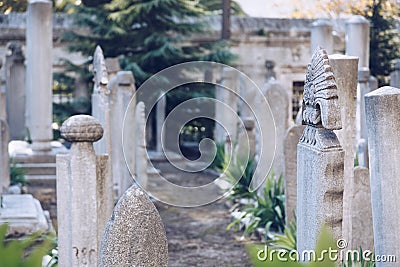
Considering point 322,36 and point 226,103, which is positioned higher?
point 322,36

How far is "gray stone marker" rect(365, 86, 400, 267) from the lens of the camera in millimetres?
4605

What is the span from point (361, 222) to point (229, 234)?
2.94 metres

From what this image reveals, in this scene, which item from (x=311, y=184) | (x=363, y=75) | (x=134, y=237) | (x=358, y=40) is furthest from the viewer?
(x=358, y=40)

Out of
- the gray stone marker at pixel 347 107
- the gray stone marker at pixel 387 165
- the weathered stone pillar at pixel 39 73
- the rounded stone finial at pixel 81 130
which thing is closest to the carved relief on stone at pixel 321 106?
the gray stone marker at pixel 387 165

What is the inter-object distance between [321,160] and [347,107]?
1.31 metres

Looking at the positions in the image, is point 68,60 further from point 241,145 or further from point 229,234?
point 229,234

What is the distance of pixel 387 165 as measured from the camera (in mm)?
4621

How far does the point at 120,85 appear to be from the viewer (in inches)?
418

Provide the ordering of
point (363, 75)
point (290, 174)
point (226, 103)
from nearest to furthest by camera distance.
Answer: point (290, 174), point (363, 75), point (226, 103)

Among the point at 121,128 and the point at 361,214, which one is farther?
the point at 121,128

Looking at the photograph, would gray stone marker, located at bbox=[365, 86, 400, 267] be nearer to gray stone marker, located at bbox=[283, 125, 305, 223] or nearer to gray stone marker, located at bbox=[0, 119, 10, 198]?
gray stone marker, located at bbox=[283, 125, 305, 223]

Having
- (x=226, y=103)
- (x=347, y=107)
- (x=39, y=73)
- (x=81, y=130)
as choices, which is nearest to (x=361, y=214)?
(x=347, y=107)

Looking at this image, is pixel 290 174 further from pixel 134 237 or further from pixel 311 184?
pixel 134 237

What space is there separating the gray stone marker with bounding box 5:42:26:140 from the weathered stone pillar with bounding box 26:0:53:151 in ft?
10.2
